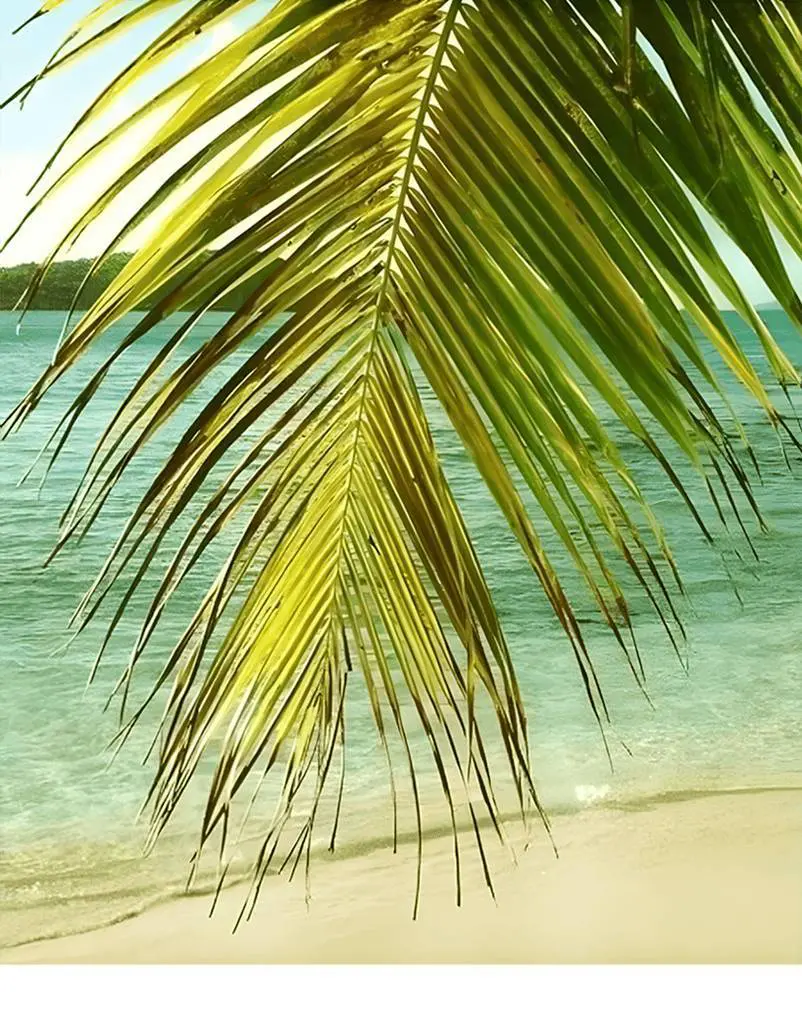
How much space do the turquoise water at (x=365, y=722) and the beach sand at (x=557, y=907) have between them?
0.11 ft

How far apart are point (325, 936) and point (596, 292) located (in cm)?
93

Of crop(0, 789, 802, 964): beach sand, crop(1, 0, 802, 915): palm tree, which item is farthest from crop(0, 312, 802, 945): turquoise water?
crop(1, 0, 802, 915): palm tree

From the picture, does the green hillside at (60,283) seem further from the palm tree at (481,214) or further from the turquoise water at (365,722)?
the palm tree at (481,214)

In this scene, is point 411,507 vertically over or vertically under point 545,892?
over

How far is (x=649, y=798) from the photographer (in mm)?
Result: 1191

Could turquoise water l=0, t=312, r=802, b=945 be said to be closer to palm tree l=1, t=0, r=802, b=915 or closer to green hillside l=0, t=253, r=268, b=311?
green hillside l=0, t=253, r=268, b=311

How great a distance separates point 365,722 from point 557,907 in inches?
12.8

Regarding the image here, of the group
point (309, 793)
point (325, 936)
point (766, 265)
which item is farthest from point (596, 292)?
point (325, 936)

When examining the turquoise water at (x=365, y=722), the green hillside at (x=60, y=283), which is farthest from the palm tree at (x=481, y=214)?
the turquoise water at (x=365, y=722)

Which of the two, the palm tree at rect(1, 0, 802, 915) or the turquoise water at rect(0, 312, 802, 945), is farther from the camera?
the turquoise water at rect(0, 312, 802, 945)

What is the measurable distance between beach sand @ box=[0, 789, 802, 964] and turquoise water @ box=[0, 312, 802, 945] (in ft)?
0.11

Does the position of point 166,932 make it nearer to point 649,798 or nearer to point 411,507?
point 649,798

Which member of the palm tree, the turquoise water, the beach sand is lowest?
the beach sand

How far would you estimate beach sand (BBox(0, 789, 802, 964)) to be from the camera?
1.19 meters
